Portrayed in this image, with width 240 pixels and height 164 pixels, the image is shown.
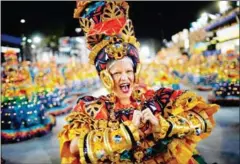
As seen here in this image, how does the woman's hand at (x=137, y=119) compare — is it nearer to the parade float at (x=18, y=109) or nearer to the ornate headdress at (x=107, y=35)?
the ornate headdress at (x=107, y=35)

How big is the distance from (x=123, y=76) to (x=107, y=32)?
0.38 meters

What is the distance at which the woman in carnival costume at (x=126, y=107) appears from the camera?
2.31 m

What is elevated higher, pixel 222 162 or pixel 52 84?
pixel 52 84

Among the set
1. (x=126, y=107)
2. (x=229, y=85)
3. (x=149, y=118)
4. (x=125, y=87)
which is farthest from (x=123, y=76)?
(x=229, y=85)

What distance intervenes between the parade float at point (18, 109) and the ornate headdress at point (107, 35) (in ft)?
19.9

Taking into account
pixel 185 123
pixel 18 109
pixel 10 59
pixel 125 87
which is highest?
pixel 10 59

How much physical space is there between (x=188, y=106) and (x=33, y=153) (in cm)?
506

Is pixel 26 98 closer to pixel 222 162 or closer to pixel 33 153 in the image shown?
pixel 33 153

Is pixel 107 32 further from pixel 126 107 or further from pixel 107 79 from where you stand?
pixel 126 107

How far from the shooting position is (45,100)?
1173 centimetres

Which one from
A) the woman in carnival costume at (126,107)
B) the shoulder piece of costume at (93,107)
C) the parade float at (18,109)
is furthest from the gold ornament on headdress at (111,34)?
the parade float at (18,109)

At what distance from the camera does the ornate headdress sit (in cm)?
259

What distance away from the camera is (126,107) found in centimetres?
266

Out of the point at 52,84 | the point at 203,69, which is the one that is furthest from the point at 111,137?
the point at 203,69
